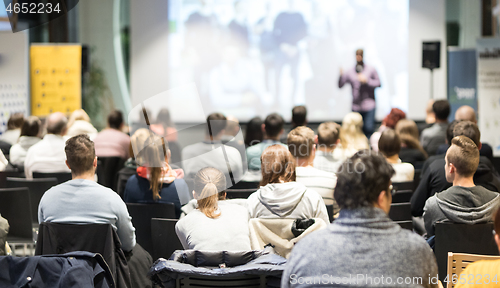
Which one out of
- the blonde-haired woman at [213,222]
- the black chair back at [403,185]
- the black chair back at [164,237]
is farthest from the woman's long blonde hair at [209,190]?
the black chair back at [403,185]

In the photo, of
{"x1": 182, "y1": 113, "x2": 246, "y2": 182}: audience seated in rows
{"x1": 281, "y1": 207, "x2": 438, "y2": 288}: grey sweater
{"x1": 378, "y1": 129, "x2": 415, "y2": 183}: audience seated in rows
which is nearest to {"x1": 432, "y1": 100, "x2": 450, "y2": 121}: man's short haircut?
{"x1": 378, "y1": 129, "x2": 415, "y2": 183}: audience seated in rows

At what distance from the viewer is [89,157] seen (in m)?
2.58

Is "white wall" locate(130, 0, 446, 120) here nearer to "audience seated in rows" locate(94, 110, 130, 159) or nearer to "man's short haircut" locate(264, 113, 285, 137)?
"audience seated in rows" locate(94, 110, 130, 159)

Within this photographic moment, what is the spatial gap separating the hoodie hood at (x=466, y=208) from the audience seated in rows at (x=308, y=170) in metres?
0.75

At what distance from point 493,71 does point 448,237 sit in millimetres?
4916

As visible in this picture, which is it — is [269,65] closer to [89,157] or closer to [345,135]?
[345,135]

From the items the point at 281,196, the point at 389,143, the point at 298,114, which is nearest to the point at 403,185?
the point at 389,143

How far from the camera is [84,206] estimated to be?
2.44 m

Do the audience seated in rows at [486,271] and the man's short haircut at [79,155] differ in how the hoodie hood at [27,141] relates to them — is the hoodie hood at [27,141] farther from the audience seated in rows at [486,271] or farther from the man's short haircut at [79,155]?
the audience seated in rows at [486,271]

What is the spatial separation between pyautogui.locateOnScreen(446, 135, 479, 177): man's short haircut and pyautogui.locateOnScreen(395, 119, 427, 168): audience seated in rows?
174cm

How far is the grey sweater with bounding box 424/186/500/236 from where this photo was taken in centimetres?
260

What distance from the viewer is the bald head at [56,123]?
434cm

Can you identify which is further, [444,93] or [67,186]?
[444,93]

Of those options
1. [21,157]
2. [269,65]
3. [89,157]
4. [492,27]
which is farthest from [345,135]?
[492,27]
